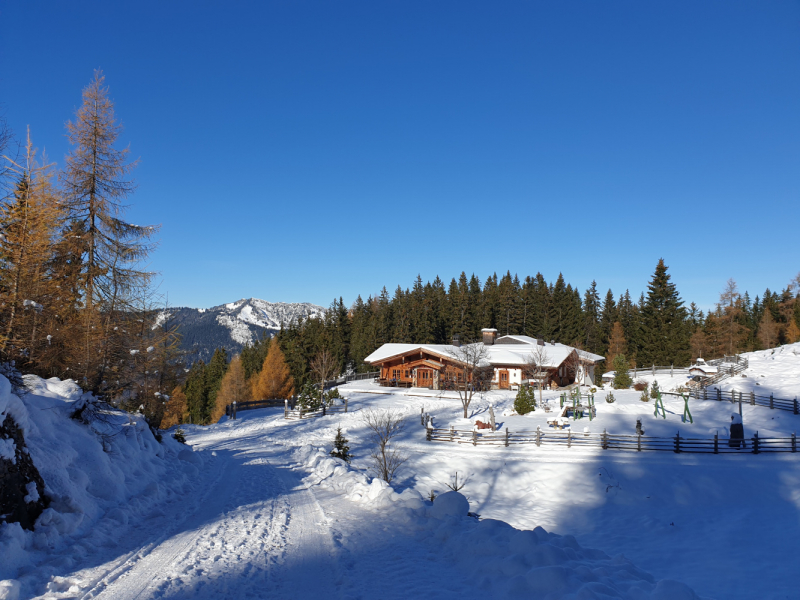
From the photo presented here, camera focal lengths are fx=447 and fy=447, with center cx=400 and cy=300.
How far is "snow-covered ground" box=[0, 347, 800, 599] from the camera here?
5305 millimetres

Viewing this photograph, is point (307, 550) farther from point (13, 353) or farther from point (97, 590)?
point (13, 353)

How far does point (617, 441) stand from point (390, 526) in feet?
55.3

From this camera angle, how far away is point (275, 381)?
183 ft

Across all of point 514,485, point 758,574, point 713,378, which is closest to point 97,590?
point 758,574

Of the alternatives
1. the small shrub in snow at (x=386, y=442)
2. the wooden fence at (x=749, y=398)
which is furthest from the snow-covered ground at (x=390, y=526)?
the wooden fence at (x=749, y=398)

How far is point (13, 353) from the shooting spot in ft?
31.0

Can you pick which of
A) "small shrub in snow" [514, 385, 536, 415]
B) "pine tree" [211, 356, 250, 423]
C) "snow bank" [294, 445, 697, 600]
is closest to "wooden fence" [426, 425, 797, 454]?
"small shrub in snow" [514, 385, 536, 415]

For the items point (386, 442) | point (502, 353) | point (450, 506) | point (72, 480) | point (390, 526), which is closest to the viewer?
point (72, 480)

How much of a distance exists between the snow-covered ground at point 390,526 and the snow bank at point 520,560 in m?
0.02

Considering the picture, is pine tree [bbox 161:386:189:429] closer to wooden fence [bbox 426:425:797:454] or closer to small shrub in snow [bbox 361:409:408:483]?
small shrub in snow [bbox 361:409:408:483]

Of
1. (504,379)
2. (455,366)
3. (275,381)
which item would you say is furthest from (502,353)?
(275,381)

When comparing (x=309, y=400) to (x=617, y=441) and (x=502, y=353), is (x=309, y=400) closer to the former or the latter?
(x=617, y=441)

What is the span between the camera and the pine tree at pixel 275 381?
54750 mm

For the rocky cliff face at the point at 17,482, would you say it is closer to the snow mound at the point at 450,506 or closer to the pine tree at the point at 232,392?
the snow mound at the point at 450,506
